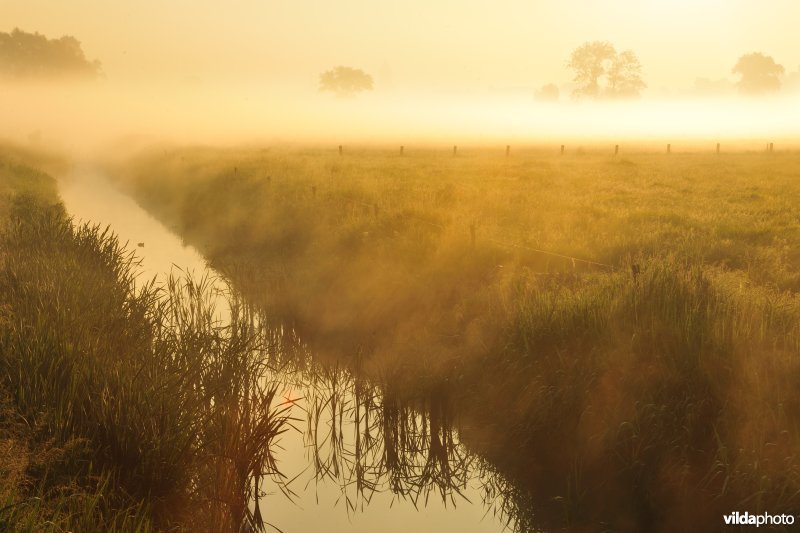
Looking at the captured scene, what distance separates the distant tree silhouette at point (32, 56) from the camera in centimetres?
11875

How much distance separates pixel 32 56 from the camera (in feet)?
395

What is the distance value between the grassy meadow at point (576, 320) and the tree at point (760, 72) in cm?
12590

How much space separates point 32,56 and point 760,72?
127097 millimetres

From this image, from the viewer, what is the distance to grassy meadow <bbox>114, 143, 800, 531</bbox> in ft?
22.9

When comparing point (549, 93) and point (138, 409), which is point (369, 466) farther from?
point (549, 93)

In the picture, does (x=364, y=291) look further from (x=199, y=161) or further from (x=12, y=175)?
(x=199, y=161)

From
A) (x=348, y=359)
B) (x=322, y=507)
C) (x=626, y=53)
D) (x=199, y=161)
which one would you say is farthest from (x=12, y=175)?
(x=626, y=53)

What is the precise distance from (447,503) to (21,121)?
102055 millimetres

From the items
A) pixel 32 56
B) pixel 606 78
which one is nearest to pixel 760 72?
pixel 606 78

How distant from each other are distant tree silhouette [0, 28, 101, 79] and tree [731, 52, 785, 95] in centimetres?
12102

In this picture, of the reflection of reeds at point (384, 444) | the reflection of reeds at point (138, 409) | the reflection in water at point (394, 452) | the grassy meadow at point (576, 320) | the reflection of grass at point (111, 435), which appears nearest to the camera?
the reflection of grass at point (111, 435)

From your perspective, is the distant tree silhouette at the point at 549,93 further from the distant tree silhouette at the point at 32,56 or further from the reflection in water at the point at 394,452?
the reflection in water at the point at 394,452

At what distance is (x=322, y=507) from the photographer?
309 inches

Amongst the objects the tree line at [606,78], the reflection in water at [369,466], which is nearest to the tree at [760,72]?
the tree line at [606,78]
